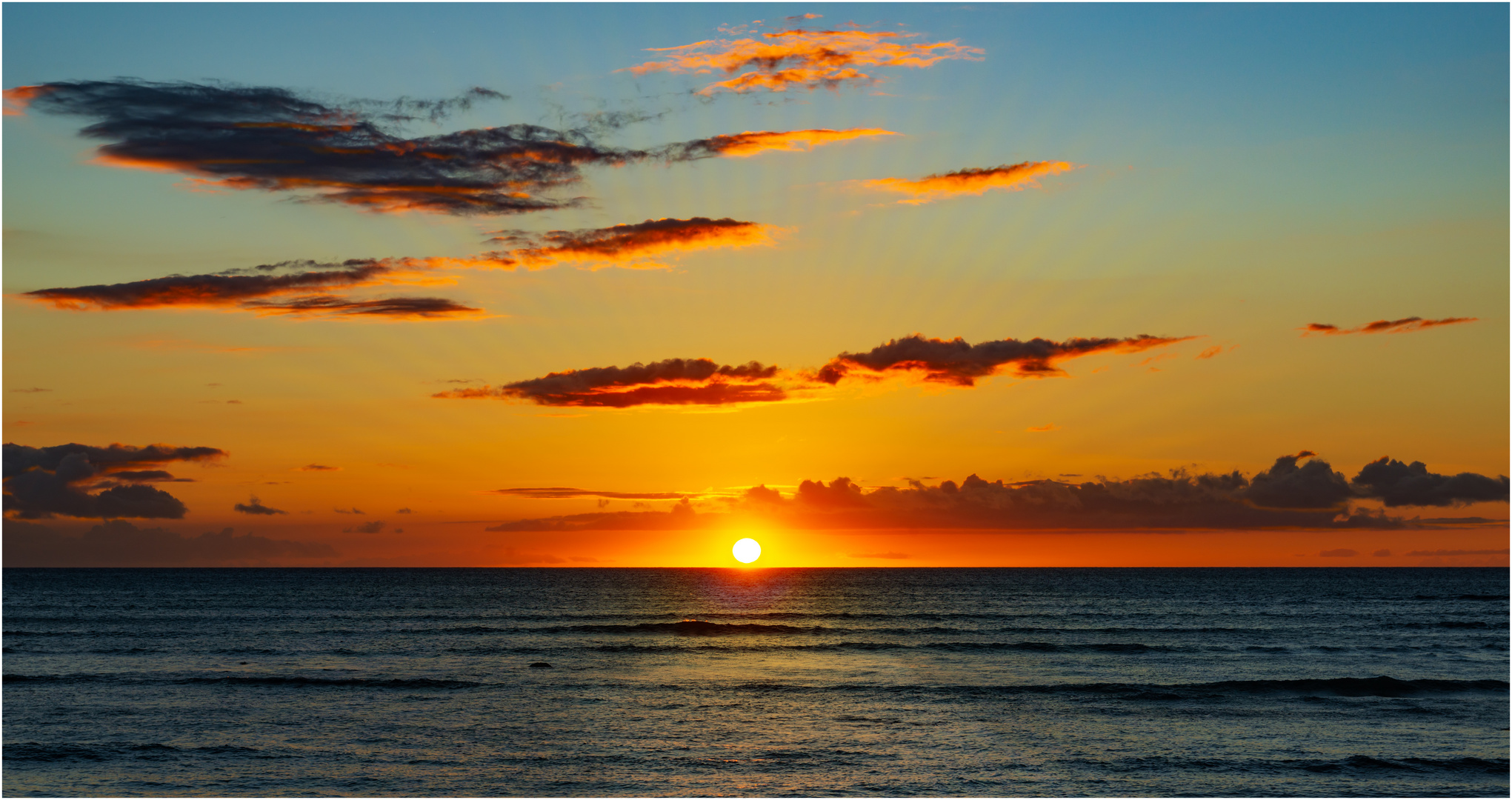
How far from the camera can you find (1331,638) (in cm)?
6881

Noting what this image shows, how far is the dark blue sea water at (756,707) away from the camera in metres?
28.7

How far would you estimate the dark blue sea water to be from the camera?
2870cm

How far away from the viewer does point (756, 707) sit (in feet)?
129

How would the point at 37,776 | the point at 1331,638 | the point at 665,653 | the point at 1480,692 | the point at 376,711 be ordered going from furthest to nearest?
the point at 1331,638, the point at 665,653, the point at 1480,692, the point at 376,711, the point at 37,776

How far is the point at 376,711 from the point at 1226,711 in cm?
3407

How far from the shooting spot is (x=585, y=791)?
1072 inches

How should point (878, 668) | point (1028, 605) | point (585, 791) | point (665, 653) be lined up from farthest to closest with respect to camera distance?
point (1028, 605) < point (665, 653) < point (878, 668) < point (585, 791)

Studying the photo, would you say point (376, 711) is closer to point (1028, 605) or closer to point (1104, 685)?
point (1104, 685)

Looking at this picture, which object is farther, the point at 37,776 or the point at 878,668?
the point at 878,668

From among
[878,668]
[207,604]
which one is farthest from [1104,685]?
[207,604]

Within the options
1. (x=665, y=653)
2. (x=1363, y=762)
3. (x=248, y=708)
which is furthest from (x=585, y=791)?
(x=665, y=653)

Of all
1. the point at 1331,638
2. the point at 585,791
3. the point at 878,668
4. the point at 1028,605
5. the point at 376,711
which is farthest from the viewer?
the point at 1028,605

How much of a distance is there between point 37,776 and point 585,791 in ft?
54.6

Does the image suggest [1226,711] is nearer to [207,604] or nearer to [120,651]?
[120,651]
